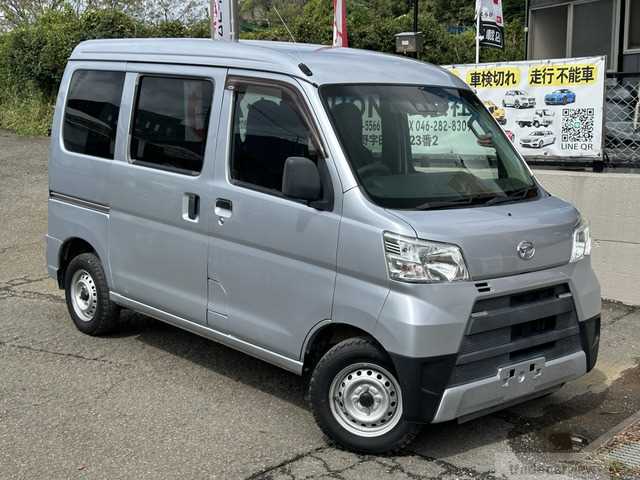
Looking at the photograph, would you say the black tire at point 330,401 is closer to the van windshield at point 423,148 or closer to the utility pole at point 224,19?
the van windshield at point 423,148

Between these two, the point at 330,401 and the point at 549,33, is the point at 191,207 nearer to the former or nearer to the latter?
the point at 330,401

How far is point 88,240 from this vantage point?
5965 mm

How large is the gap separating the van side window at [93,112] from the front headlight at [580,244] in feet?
10.5

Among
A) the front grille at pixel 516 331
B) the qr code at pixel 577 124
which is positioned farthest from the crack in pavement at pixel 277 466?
the qr code at pixel 577 124

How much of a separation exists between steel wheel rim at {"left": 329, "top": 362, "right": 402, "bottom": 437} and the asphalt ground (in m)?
0.18

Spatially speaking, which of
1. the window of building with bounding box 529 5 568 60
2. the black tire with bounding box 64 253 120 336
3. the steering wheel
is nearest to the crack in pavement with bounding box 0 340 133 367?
the black tire with bounding box 64 253 120 336

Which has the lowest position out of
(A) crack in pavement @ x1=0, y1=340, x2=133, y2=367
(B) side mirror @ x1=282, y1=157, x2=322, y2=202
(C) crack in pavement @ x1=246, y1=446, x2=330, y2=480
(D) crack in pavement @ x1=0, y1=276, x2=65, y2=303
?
(C) crack in pavement @ x1=246, y1=446, x2=330, y2=480

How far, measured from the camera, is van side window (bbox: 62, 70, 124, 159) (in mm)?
5734

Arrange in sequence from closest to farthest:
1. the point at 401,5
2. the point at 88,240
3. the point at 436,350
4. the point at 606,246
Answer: the point at 436,350 < the point at 88,240 < the point at 606,246 < the point at 401,5

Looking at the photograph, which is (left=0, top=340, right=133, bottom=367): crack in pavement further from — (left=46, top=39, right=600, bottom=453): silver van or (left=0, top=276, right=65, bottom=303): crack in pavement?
(left=0, top=276, right=65, bottom=303): crack in pavement

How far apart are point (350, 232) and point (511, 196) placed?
3.50 ft

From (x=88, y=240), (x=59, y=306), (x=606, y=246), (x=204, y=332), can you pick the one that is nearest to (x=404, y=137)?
(x=204, y=332)

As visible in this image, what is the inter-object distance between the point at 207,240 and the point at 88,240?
148 cm

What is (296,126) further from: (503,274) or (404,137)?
(503,274)
